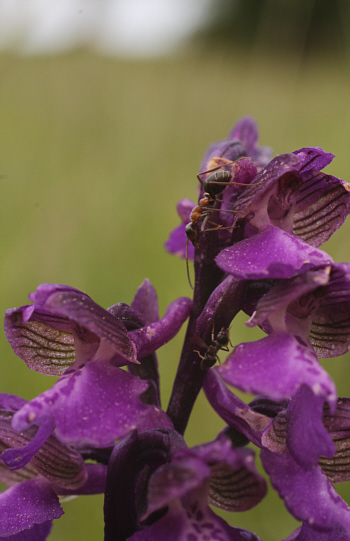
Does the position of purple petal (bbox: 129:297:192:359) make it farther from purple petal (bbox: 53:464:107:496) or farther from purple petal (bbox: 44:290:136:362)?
purple petal (bbox: 53:464:107:496)

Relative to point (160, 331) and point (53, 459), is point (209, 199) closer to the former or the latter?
point (160, 331)

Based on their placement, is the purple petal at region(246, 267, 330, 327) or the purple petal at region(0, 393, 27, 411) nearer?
the purple petal at region(246, 267, 330, 327)

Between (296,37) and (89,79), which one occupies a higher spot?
(296,37)

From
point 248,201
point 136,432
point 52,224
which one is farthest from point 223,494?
point 52,224

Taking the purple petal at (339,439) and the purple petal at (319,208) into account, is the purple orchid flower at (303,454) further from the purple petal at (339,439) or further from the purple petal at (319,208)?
the purple petal at (319,208)

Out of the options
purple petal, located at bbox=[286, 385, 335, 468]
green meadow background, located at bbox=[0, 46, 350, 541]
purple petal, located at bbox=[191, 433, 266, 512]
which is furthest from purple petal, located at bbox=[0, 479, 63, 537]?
green meadow background, located at bbox=[0, 46, 350, 541]

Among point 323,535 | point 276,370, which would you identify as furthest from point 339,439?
point 276,370

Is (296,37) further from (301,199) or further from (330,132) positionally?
(301,199)

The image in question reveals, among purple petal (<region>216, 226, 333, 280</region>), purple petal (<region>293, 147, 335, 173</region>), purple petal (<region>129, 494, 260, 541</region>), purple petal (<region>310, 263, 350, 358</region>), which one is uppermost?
purple petal (<region>293, 147, 335, 173</region>)
